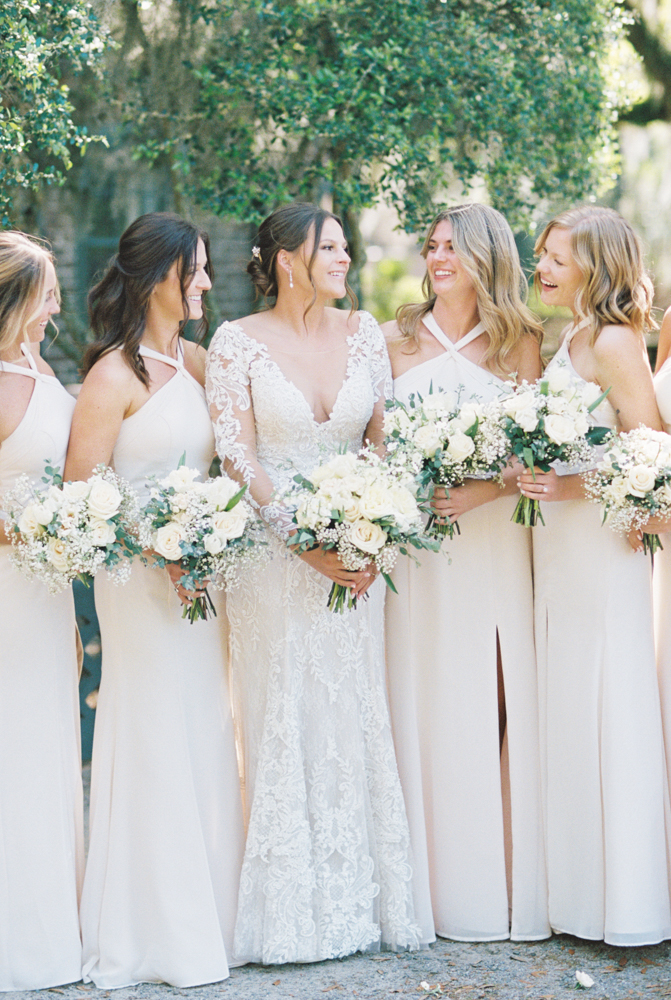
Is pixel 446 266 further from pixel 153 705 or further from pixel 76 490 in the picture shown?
pixel 153 705

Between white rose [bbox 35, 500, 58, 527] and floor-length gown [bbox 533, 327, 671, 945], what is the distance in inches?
73.6

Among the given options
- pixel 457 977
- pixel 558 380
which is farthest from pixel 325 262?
pixel 457 977

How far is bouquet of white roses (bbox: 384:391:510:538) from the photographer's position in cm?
388

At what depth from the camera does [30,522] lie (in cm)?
371

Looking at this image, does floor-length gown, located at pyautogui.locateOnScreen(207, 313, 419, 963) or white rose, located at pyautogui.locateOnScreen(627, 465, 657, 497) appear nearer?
white rose, located at pyautogui.locateOnScreen(627, 465, 657, 497)

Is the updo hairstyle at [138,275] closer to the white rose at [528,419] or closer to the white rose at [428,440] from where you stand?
the white rose at [428,440]

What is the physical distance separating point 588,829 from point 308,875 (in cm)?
108

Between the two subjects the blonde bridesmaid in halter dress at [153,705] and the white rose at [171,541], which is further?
the blonde bridesmaid in halter dress at [153,705]

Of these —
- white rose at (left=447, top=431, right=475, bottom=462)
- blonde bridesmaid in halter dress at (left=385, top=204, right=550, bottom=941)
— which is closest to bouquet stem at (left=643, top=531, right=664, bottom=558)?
blonde bridesmaid in halter dress at (left=385, top=204, right=550, bottom=941)

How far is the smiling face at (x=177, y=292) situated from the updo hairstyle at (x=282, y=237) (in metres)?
0.23

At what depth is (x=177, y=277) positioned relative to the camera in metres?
4.12

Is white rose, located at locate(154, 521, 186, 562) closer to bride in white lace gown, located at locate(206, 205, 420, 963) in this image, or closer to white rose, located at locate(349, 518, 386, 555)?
bride in white lace gown, located at locate(206, 205, 420, 963)

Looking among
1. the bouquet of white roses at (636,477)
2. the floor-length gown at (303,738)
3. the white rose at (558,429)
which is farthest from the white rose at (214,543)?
the bouquet of white roses at (636,477)

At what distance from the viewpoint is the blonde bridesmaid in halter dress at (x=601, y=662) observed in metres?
4.08
